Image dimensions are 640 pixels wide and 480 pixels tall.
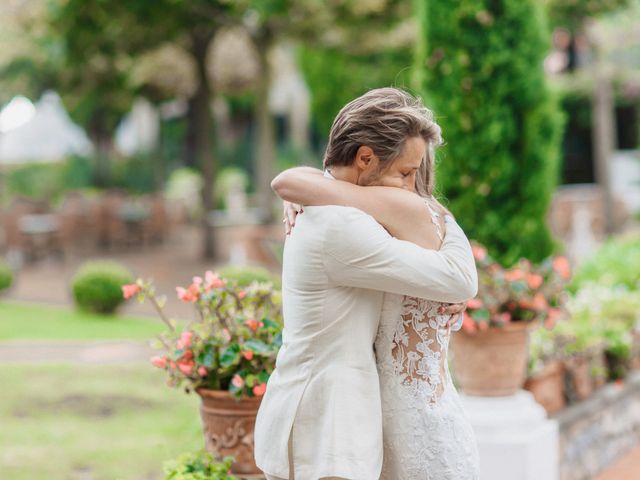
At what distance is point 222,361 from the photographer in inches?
129

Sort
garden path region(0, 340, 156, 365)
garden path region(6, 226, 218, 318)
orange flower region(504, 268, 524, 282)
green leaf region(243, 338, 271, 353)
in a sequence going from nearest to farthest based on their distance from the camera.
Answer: green leaf region(243, 338, 271, 353), orange flower region(504, 268, 524, 282), garden path region(0, 340, 156, 365), garden path region(6, 226, 218, 318)

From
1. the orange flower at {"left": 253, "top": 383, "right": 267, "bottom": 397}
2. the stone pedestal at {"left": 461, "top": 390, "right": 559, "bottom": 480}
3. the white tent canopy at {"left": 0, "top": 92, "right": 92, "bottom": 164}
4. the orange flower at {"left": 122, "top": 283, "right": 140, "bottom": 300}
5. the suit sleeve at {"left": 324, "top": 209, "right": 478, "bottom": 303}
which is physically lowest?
the stone pedestal at {"left": 461, "top": 390, "right": 559, "bottom": 480}

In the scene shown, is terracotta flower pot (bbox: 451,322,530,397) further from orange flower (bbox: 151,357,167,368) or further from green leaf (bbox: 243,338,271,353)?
orange flower (bbox: 151,357,167,368)

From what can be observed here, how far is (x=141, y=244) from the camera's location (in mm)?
18969

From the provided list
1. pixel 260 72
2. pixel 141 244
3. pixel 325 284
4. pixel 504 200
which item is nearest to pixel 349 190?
pixel 325 284

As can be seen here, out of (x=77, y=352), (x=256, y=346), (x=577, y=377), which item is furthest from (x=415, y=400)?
(x=77, y=352)

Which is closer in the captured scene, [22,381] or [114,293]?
[22,381]

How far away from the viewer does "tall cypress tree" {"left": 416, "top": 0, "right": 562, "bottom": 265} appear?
294 inches

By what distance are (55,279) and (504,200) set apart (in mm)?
9627

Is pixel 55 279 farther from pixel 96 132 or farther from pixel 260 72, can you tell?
pixel 96 132

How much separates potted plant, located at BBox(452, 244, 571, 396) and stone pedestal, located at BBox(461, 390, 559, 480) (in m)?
0.10

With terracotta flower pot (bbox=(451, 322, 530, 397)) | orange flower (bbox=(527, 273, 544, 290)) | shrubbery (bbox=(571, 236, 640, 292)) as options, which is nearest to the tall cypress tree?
shrubbery (bbox=(571, 236, 640, 292))

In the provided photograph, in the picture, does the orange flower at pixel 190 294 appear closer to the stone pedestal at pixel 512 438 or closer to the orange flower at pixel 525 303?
the stone pedestal at pixel 512 438

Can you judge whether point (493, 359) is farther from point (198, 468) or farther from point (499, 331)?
point (198, 468)
